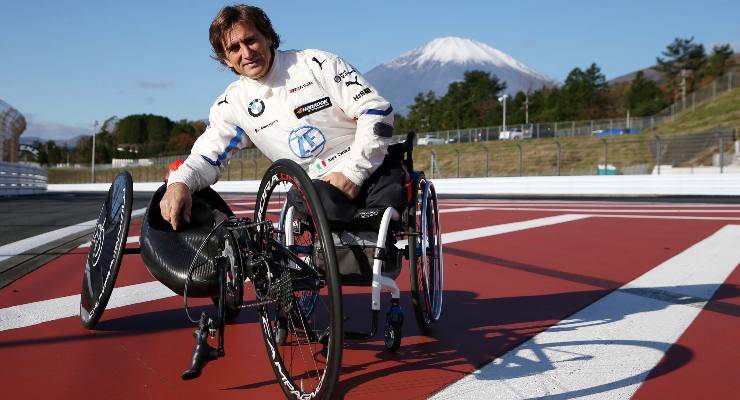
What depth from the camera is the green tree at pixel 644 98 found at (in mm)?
82688

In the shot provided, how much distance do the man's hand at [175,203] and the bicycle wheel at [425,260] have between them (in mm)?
1040

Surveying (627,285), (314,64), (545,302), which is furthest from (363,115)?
(627,285)

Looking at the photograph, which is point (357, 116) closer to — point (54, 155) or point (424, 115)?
point (424, 115)

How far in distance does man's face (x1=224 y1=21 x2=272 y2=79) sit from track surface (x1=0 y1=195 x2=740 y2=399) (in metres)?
1.34

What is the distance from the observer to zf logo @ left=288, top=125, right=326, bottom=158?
130 inches

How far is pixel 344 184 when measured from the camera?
3.09 meters

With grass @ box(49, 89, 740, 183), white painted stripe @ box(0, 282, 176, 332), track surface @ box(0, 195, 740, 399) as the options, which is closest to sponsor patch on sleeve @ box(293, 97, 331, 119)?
track surface @ box(0, 195, 740, 399)

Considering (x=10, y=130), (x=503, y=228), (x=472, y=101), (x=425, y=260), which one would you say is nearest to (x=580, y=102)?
(x=472, y=101)

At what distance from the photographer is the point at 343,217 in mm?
3043

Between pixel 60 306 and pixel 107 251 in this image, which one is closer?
pixel 107 251

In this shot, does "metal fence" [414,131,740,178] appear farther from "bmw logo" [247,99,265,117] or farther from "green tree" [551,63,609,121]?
"green tree" [551,63,609,121]

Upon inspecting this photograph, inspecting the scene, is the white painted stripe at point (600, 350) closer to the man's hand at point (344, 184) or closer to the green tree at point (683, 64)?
the man's hand at point (344, 184)

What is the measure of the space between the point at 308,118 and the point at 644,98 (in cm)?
9001

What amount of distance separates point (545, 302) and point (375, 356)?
5.60ft
